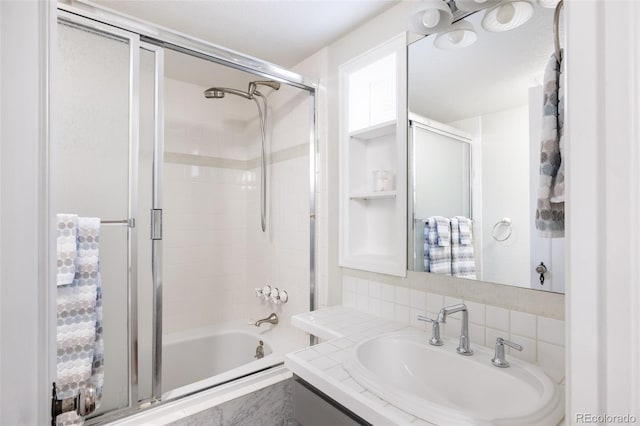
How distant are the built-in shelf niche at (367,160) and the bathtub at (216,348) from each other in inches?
31.0

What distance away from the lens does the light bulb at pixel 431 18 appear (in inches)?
48.4

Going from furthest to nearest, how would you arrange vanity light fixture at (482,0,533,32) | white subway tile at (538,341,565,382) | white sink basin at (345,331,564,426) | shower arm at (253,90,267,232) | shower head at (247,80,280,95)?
shower arm at (253,90,267,232) < shower head at (247,80,280,95) < vanity light fixture at (482,0,533,32) < white subway tile at (538,341,565,382) < white sink basin at (345,331,564,426)

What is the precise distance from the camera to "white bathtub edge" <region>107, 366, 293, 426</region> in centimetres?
124

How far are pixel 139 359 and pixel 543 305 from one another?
1504 millimetres

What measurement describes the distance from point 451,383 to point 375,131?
1160 mm

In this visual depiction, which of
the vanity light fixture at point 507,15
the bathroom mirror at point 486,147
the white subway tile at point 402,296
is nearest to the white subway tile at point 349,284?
the white subway tile at point 402,296

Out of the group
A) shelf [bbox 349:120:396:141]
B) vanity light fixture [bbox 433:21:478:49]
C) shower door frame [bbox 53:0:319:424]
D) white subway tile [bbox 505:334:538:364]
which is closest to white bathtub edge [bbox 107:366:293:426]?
shower door frame [bbox 53:0:319:424]

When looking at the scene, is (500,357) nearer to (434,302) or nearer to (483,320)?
(483,320)

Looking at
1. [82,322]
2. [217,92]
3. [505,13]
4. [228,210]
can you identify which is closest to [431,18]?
[505,13]

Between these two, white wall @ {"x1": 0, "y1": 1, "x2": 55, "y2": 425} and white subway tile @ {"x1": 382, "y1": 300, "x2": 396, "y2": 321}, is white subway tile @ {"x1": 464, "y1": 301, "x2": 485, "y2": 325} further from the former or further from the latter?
white wall @ {"x1": 0, "y1": 1, "x2": 55, "y2": 425}

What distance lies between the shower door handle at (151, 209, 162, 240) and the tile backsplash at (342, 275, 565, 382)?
3.27ft

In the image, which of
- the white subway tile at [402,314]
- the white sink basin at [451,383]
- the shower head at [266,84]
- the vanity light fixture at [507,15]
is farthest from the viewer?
the shower head at [266,84]

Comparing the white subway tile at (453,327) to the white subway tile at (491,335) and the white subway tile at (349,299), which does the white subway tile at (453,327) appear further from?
the white subway tile at (349,299)

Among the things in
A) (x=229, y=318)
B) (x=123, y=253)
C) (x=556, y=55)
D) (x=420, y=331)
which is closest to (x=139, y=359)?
(x=123, y=253)
